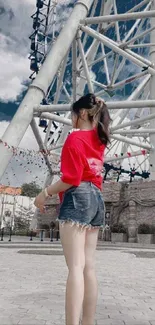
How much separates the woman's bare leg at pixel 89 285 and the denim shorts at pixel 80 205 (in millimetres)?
151

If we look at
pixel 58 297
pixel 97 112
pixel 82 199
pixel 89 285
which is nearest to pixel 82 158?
pixel 82 199

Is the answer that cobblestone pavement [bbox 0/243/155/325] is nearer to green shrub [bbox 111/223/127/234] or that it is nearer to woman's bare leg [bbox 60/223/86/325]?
woman's bare leg [bbox 60/223/86/325]

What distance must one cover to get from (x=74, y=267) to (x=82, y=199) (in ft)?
1.45

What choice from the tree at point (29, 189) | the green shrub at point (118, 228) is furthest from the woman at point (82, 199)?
the tree at point (29, 189)

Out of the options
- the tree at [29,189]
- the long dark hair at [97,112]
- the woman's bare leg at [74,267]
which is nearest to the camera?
the woman's bare leg at [74,267]

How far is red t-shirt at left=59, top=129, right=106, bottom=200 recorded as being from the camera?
2314 millimetres

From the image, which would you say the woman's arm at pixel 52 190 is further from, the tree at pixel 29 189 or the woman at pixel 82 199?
the tree at pixel 29 189

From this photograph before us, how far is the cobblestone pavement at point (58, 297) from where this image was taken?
3287mm

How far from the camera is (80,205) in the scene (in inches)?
91.6

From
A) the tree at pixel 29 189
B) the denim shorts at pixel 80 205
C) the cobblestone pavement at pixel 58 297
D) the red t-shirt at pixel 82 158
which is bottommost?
the cobblestone pavement at pixel 58 297

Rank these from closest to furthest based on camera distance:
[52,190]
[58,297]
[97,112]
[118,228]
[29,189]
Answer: [52,190], [97,112], [58,297], [118,228], [29,189]

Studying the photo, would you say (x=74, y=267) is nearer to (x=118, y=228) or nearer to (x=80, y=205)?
(x=80, y=205)

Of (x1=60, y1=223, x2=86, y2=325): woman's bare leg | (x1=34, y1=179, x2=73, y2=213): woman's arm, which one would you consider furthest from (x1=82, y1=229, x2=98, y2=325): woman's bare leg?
(x1=34, y1=179, x2=73, y2=213): woman's arm

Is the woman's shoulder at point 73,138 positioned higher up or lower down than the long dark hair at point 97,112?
lower down
